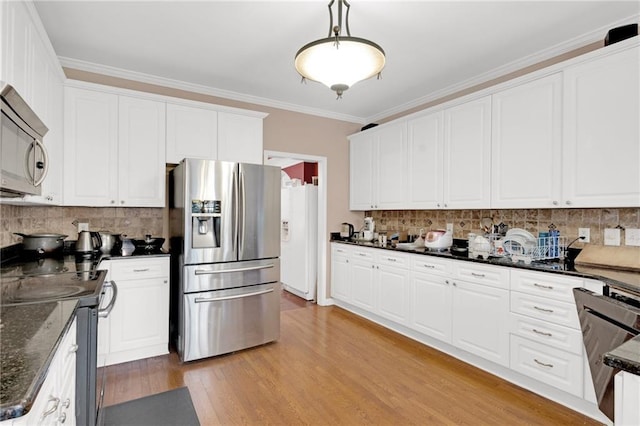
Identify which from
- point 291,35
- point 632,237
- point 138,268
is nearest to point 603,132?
point 632,237

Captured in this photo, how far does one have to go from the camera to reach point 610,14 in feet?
7.84

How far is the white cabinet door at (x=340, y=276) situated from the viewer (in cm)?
438

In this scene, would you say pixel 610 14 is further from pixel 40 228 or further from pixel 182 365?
pixel 40 228

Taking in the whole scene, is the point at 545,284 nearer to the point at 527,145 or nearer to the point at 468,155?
the point at 527,145

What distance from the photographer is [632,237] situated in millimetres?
2410

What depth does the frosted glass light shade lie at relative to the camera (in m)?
1.97

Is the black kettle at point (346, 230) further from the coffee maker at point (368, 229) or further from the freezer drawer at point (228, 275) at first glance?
the freezer drawer at point (228, 275)

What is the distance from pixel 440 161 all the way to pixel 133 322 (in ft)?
10.6

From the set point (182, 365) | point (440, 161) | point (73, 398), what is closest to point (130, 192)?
point (182, 365)

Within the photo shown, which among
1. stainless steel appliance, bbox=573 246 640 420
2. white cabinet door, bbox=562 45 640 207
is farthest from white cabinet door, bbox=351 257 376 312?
stainless steel appliance, bbox=573 246 640 420

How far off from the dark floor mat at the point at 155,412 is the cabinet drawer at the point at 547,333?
231 cm

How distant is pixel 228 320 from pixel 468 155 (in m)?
2.70

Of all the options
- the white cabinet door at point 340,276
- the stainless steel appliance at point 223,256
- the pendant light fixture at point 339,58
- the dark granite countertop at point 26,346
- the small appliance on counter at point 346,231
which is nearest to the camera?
the dark granite countertop at point 26,346

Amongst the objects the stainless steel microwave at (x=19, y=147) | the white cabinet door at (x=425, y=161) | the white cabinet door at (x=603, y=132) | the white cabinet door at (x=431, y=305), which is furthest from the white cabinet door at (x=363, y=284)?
the stainless steel microwave at (x=19, y=147)
